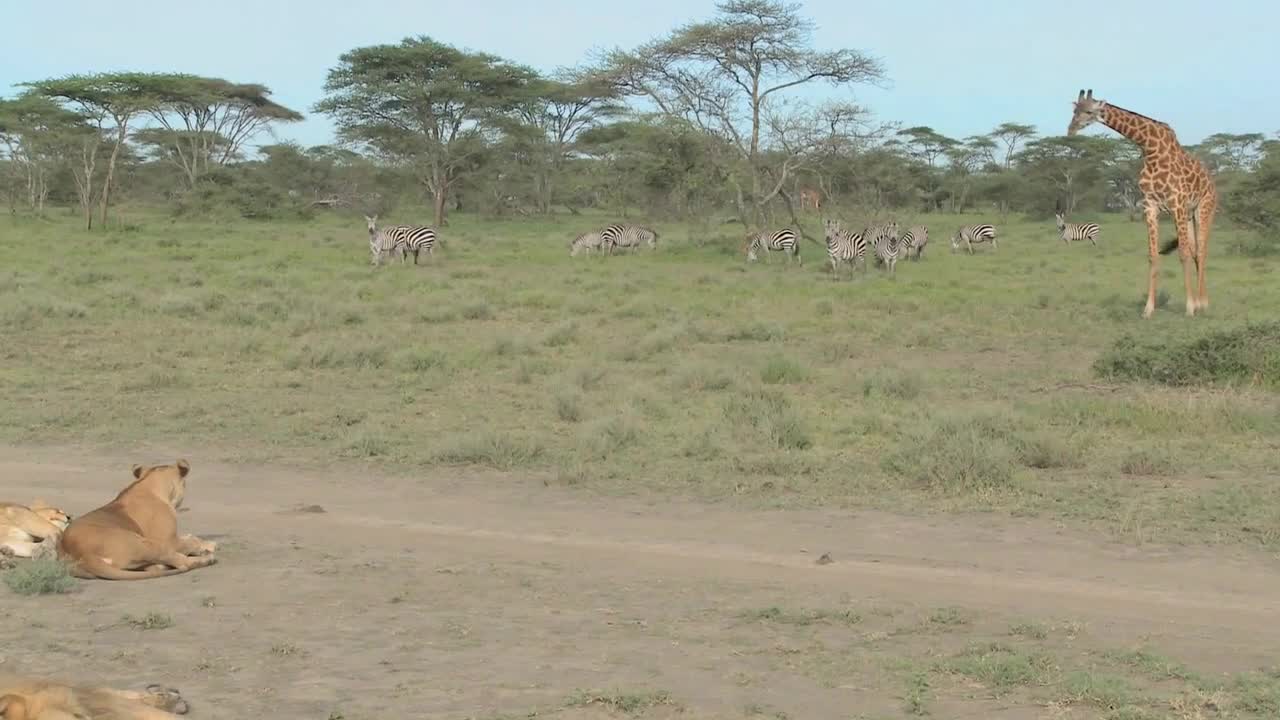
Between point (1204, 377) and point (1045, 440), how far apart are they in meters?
3.72

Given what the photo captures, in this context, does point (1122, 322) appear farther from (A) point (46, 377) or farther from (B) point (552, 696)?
(B) point (552, 696)

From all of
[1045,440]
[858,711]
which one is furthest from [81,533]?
[1045,440]

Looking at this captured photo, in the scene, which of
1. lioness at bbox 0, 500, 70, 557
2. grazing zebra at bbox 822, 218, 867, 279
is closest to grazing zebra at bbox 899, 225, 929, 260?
grazing zebra at bbox 822, 218, 867, 279

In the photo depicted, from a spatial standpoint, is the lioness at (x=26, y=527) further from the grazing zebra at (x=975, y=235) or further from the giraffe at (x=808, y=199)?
the giraffe at (x=808, y=199)

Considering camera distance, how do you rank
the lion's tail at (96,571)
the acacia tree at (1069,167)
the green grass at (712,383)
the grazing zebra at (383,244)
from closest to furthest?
the lion's tail at (96,571), the green grass at (712,383), the grazing zebra at (383,244), the acacia tree at (1069,167)

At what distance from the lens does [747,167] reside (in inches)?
1137

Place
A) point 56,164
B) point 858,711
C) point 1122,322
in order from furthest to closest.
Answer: point 56,164 < point 1122,322 < point 858,711

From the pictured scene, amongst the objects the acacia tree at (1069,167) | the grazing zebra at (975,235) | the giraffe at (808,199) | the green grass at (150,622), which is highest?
the acacia tree at (1069,167)

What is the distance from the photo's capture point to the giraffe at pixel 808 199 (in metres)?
35.1

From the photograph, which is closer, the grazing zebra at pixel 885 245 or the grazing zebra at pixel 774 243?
the grazing zebra at pixel 885 245

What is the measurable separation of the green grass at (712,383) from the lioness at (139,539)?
245cm


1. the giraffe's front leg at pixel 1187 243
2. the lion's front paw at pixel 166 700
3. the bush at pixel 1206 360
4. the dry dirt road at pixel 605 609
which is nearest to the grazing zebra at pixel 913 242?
the giraffe's front leg at pixel 1187 243

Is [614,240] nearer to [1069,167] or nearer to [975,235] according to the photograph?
[975,235]

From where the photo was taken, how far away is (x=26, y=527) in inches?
232
